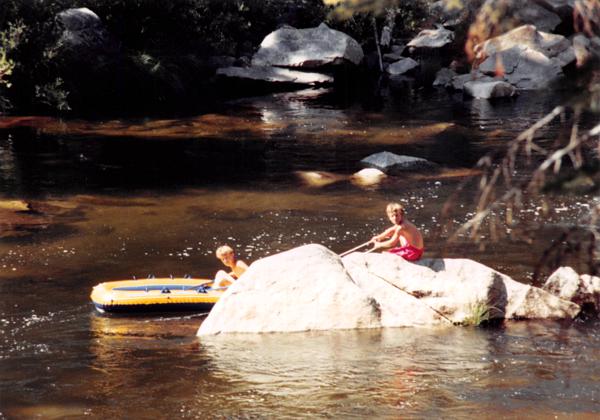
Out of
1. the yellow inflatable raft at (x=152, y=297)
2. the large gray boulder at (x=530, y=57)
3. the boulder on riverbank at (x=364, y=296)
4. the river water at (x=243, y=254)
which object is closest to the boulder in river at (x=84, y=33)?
the river water at (x=243, y=254)

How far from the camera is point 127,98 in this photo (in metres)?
27.3

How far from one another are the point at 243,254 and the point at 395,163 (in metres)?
6.28

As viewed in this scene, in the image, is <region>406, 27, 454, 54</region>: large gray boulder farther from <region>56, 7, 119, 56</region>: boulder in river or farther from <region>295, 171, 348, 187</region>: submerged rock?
<region>295, 171, 348, 187</region>: submerged rock

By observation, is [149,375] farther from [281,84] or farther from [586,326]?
[281,84]

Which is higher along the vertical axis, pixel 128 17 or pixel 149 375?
pixel 128 17

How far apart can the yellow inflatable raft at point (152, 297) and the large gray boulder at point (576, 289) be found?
152 inches

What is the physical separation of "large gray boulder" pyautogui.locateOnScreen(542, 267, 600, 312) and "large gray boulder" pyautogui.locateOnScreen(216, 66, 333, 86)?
21.3 meters

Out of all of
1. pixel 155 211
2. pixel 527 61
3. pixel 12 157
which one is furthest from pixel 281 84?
pixel 155 211

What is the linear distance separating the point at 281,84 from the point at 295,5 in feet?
21.8

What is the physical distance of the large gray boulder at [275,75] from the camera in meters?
30.6

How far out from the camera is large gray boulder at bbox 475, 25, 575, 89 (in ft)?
97.2

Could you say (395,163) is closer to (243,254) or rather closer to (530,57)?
(243,254)

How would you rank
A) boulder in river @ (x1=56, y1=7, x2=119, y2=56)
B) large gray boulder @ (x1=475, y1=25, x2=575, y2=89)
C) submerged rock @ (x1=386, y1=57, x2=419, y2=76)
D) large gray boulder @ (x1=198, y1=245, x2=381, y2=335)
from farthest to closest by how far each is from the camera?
submerged rock @ (x1=386, y1=57, x2=419, y2=76), large gray boulder @ (x1=475, y1=25, x2=575, y2=89), boulder in river @ (x1=56, y1=7, x2=119, y2=56), large gray boulder @ (x1=198, y1=245, x2=381, y2=335)

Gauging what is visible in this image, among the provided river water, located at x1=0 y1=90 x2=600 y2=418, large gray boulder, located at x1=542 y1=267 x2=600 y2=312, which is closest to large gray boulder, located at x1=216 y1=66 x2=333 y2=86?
river water, located at x1=0 y1=90 x2=600 y2=418
